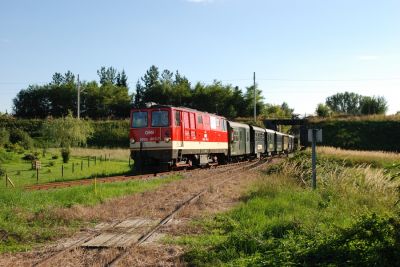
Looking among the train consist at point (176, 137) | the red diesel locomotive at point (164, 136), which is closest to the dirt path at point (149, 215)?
the red diesel locomotive at point (164, 136)

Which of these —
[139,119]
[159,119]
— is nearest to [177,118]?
[159,119]

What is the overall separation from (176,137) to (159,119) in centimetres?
122

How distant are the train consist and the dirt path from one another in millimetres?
2316

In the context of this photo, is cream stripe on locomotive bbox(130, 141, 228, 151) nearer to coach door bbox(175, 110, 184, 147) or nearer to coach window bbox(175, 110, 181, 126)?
coach door bbox(175, 110, 184, 147)

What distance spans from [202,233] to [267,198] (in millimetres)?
3826

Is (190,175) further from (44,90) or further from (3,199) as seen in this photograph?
(44,90)

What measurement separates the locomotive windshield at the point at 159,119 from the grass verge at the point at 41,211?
5.73 metres

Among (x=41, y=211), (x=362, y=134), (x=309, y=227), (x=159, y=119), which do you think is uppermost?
(x=159, y=119)

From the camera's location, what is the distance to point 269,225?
963 centimetres

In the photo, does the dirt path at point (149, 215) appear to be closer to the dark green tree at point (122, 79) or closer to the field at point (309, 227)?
the field at point (309, 227)

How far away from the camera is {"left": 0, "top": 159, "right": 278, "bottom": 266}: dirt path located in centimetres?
780

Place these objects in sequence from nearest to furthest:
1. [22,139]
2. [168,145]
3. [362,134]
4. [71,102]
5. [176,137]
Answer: [168,145] → [176,137] → [22,139] → [362,134] → [71,102]

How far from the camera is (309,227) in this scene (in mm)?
8734

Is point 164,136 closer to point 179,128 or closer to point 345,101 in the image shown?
point 179,128
